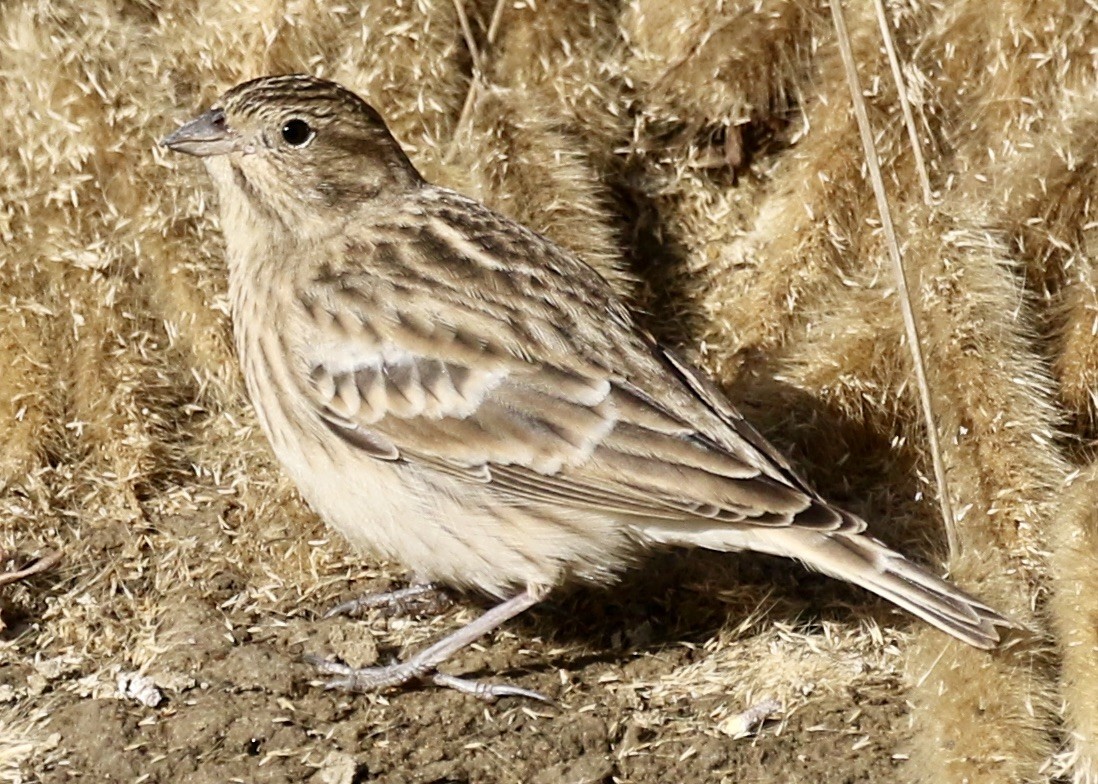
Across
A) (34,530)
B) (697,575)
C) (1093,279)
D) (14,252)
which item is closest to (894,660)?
(697,575)

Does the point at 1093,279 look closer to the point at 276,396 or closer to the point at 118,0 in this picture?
the point at 276,396

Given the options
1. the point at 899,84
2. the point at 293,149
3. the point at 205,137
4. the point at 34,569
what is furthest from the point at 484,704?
the point at 899,84

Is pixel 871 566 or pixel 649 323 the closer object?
pixel 871 566

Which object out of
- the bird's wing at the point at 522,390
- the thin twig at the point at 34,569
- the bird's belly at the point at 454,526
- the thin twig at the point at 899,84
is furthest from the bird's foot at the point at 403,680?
the thin twig at the point at 899,84

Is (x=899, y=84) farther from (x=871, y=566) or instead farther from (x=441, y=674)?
(x=441, y=674)

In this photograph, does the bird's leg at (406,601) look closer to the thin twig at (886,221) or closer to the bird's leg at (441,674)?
the bird's leg at (441,674)
